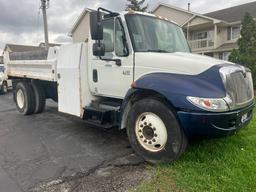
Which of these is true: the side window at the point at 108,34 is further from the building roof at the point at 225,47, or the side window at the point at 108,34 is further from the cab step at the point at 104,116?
the building roof at the point at 225,47

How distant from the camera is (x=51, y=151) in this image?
5.18 meters

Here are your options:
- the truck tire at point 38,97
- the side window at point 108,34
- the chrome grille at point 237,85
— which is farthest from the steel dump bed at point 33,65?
the chrome grille at point 237,85

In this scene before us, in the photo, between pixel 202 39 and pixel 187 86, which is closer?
pixel 187 86

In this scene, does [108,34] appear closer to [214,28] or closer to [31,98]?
[31,98]

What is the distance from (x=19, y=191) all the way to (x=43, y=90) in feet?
16.8

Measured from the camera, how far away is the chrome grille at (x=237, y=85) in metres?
3.95

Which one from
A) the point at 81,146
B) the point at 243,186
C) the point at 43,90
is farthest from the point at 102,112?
the point at 43,90

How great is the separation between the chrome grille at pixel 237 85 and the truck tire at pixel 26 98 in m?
6.14

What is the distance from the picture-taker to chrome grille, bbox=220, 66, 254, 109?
3953mm

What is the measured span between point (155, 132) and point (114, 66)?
4.95 ft

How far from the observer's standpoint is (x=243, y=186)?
3.53 metres

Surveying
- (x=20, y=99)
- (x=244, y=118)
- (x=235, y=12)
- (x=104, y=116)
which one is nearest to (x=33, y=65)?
(x=20, y=99)

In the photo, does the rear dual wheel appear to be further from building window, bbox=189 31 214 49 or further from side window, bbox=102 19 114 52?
building window, bbox=189 31 214 49

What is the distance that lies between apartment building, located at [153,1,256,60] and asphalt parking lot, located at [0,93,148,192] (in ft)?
75.1
